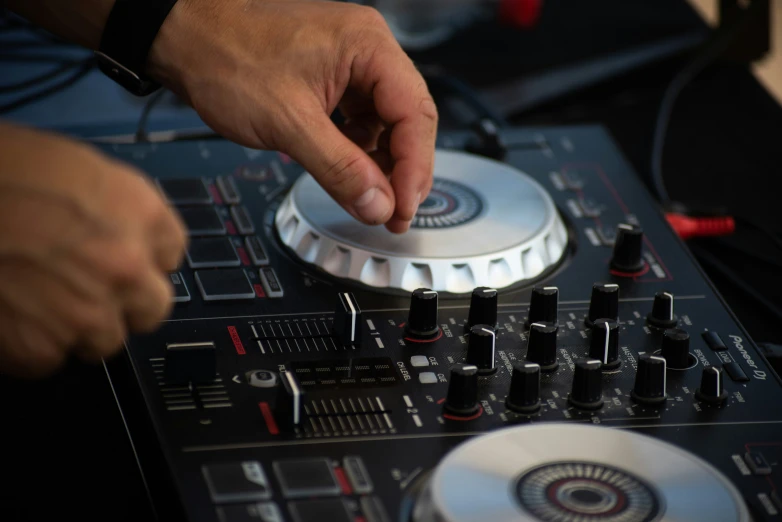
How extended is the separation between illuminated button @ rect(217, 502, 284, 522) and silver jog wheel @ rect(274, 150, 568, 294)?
392 mm

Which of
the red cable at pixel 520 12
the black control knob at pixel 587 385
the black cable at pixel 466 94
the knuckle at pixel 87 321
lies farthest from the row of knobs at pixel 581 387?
the red cable at pixel 520 12

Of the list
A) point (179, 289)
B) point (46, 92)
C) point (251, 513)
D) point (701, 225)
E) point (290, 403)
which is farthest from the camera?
point (46, 92)

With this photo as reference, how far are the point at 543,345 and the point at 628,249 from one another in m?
0.26

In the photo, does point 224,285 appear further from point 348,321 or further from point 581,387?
point 581,387

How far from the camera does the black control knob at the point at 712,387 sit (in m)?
0.99

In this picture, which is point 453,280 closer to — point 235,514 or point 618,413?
point 618,413

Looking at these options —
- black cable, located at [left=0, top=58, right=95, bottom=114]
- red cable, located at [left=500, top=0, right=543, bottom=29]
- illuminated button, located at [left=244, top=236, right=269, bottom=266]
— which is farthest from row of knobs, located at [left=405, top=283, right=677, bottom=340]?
red cable, located at [left=500, top=0, right=543, bottom=29]

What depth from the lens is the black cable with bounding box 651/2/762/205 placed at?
1.69m

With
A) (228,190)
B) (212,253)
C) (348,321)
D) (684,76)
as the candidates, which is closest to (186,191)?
(228,190)

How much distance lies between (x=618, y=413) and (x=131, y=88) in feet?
2.36

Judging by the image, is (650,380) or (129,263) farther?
(650,380)

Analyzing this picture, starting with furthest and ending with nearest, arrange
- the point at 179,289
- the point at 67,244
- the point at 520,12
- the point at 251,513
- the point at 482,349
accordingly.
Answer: the point at 520,12 → the point at 179,289 → the point at 482,349 → the point at 251,513 → the point at 67,244

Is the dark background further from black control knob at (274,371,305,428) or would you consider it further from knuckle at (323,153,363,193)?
knuckle at (323,153,363,193)

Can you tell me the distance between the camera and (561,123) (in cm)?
188
